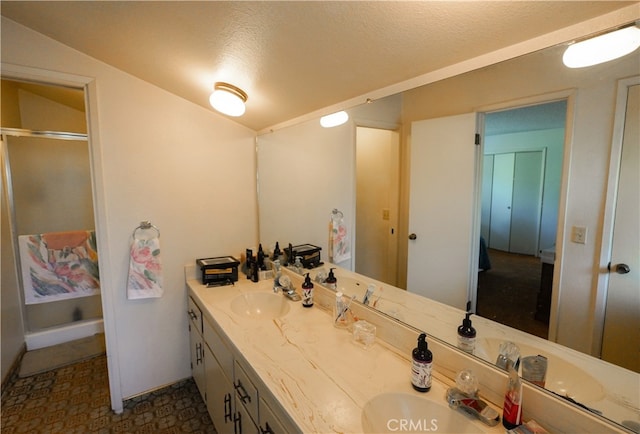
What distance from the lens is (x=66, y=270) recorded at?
2.67m

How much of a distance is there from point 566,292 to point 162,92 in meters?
2.33

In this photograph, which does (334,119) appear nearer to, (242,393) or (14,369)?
(242,393)

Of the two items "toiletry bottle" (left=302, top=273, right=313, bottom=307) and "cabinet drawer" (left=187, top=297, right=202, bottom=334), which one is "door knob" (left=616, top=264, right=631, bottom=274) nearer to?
"toiletry bottle" (left=302, top=273, right=313, bottom=307)

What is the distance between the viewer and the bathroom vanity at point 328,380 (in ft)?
2.74

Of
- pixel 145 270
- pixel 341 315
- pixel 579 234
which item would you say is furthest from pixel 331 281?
pixel 145 270

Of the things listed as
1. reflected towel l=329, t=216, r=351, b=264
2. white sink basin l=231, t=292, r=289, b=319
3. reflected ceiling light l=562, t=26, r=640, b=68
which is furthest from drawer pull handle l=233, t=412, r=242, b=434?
reflected ceiling light l=562, t=26, r=640, b=68

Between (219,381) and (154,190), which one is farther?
(154,190)

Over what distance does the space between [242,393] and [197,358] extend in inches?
36.1

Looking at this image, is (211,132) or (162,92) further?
(211,132)

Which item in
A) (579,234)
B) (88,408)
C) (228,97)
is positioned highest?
(228,97)

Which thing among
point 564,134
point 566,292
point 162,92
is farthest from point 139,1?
point 566,292

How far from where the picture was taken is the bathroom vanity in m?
0.84

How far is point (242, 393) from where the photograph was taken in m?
1.23

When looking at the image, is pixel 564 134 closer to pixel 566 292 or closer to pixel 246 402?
pixel 566 292
